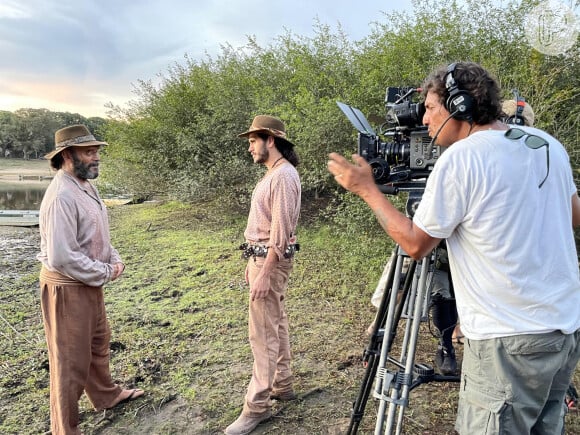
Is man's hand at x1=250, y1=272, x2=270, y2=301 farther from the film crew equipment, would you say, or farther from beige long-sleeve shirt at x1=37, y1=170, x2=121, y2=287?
beige long-sleeve shirt at x1=37, y1=170, x2=121, y2=287

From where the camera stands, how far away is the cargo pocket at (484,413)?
133 cm

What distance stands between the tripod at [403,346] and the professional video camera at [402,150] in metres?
0.33

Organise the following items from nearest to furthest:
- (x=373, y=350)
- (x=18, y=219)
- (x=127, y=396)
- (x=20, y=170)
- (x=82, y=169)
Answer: (x=373, y=350)
(x=82, y=169)
(x=127, y=396)
(x=18, y=219)
(x=20, y=170)

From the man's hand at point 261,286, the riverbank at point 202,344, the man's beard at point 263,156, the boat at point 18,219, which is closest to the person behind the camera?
the man's hand at point 261,286

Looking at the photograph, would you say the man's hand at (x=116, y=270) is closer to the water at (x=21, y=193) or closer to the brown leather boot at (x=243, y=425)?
the brown leather boot at (x=243, y=425)

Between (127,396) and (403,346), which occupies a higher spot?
(403,346)

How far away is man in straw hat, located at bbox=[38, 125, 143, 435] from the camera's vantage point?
2.46 metres

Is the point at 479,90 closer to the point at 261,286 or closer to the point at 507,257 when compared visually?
the point at 507,257

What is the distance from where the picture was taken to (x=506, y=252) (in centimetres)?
129

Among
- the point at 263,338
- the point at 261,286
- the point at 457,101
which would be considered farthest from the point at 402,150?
the point at 263,338

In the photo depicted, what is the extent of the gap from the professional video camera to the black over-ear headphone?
1.17 feet

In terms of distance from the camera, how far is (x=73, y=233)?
2.49m

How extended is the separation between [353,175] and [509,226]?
532 millimetres

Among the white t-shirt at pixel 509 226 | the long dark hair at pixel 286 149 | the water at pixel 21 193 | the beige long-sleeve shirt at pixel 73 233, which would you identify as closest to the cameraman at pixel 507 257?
the white t-shirt at pixel 509 226
